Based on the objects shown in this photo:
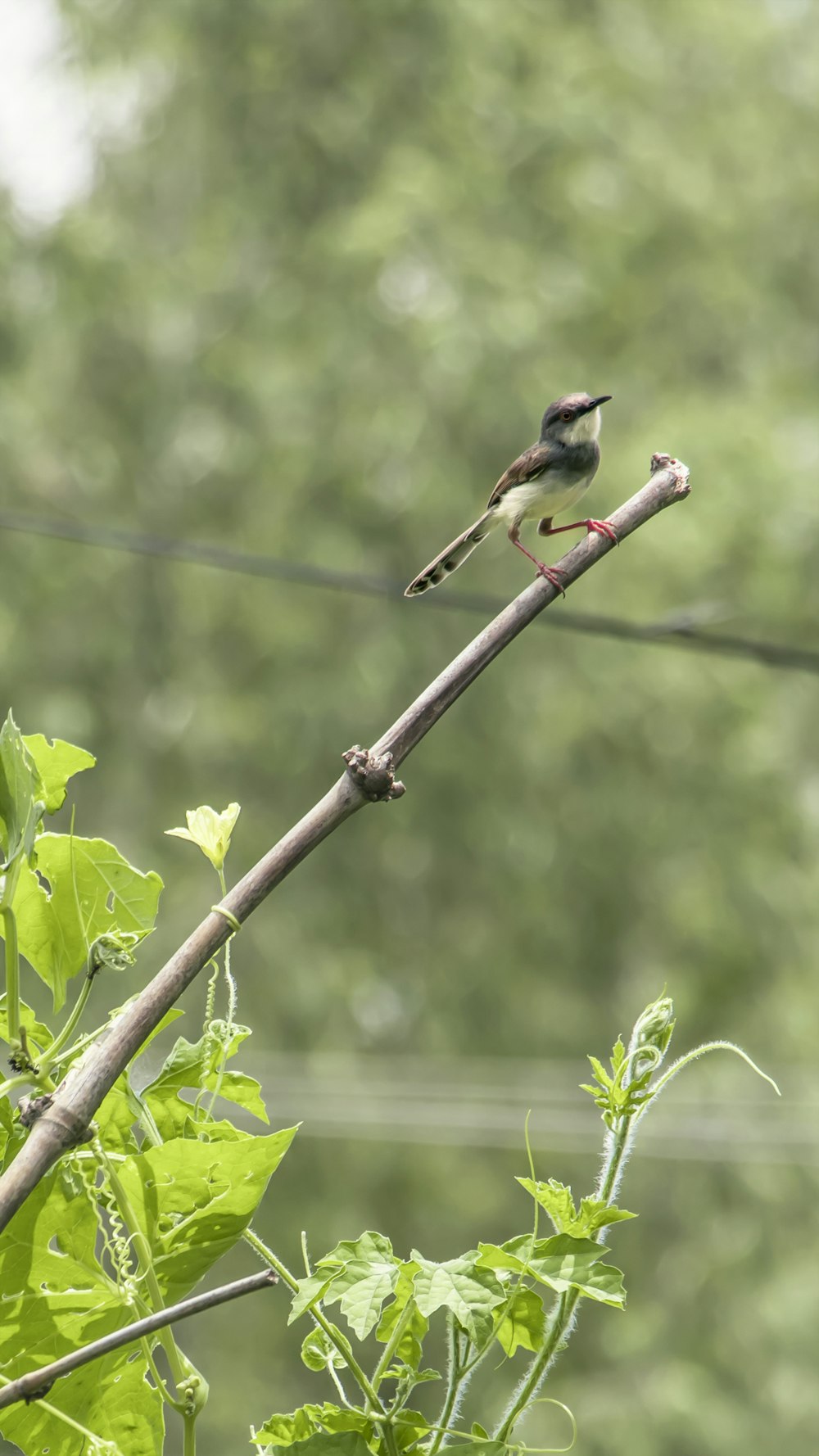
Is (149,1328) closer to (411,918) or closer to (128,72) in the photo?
(411,918)

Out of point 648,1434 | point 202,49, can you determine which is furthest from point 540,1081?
point 202,49

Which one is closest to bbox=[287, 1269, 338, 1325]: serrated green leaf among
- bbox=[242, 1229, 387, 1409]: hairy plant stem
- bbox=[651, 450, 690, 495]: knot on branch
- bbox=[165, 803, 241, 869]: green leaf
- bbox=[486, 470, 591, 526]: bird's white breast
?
bbox=[242, 1229, 387, 1409]: hairy plant stem

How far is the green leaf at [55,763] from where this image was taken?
413mm

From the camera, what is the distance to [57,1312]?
1.21 ft

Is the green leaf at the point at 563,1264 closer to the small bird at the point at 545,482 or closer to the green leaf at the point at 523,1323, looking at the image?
the green leaf at the point at 523,1323

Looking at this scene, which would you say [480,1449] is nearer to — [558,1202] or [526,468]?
[558,1202]

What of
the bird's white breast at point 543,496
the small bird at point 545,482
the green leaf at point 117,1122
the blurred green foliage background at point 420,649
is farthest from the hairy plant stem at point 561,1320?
the blurred green foliage background at point 420,649

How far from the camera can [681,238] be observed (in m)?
7.09

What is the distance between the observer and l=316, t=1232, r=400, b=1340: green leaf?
14.1 inches

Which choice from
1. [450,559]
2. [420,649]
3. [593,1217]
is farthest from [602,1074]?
[420,649]

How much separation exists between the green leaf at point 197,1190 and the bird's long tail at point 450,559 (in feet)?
1.11

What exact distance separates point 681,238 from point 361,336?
1.79 metres

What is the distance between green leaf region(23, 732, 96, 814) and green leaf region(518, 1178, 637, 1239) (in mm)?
158

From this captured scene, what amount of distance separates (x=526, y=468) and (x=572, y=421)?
0.03 m
